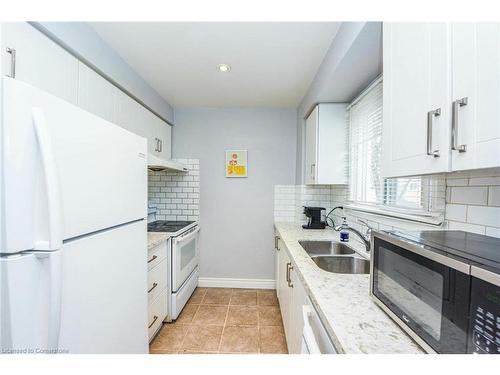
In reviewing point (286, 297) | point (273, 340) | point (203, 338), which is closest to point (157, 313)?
point (203, 338)

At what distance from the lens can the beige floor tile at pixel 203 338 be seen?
193 centimetres

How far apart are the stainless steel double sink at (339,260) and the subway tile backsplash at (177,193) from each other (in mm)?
1703

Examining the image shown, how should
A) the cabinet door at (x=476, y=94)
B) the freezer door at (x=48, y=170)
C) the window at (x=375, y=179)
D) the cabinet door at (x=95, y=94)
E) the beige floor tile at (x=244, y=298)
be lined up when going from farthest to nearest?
the beige floor tile at (x=244, y=298), the cabinet door at (x=95, y=94), the window at (x=375, y=179), the freezer door at (x=48, y=170), the cabinet door at (x=476, y=94)

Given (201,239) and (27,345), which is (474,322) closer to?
(27,345)

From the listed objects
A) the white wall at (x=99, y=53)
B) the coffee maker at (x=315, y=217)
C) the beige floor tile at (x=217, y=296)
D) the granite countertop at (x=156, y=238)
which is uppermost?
the white wall at (x=99, y=53)

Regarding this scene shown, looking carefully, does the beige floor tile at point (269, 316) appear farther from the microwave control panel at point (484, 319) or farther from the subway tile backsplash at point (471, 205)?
the microwave control panel at point (484, 319)

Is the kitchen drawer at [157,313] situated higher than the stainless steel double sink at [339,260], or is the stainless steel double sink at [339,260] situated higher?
the stainless steel double sink at [339,260]

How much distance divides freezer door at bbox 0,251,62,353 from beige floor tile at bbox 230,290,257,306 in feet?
7.13

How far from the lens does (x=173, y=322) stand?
2309mm

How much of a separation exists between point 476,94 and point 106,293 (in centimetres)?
149

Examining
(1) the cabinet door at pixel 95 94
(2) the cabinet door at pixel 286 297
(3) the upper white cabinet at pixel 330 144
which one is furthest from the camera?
(3) the upper white cabinet at pixel 330 144

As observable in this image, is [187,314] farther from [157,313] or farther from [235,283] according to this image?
[235,283]

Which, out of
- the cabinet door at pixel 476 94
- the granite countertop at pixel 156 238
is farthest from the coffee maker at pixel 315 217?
the cabinet door at pixel 476 94

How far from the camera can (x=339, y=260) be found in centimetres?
167
